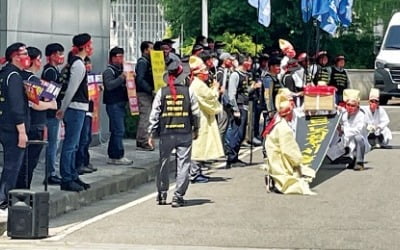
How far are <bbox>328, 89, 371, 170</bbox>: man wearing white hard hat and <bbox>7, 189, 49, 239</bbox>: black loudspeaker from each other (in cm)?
673

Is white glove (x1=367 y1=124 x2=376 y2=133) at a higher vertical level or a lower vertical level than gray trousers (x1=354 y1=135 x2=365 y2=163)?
higher

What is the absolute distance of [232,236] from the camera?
11266 millimetres

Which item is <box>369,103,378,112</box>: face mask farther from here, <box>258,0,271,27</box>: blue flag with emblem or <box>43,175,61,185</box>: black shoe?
<box>43,175,61,185</box>: black shoe

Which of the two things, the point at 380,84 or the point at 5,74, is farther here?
the point at 380,84

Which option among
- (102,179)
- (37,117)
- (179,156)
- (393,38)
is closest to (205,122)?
(102,179)

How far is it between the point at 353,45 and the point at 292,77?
22961 mm

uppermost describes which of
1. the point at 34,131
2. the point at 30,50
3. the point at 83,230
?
the point at 30,50

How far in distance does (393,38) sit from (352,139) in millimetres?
15504

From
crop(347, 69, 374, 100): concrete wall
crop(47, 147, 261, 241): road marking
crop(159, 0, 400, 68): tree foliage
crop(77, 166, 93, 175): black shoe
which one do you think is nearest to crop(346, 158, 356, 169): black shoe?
crop(47, 147, 261, 241): road marking

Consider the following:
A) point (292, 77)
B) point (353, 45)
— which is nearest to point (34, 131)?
point (292, 77)

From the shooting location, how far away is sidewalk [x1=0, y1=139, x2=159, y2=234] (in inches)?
516

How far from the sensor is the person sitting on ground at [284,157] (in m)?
14.2

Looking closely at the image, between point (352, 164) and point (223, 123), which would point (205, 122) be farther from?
point (352, 164)

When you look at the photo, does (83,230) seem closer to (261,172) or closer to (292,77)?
(261,172)
